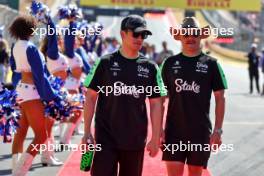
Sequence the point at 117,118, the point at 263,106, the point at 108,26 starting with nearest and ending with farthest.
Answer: the point at 117,118 → the point at 263,106 → the point at 108,26

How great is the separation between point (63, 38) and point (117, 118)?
20.3ft

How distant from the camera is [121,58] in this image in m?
5.79

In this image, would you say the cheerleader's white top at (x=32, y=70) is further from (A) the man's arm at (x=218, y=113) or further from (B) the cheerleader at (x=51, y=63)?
(A) the man's arm at (x=218, y=113)

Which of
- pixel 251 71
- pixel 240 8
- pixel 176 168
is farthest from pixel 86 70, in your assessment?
pixel 240 8

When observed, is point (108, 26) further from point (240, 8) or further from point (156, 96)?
point (156, 96)

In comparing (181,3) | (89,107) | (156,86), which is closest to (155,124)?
(156,86)

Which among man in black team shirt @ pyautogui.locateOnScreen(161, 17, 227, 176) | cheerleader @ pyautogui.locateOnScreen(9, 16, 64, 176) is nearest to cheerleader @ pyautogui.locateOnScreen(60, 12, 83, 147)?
cheerleader @ pyautogui.locateOnScreen(9, 16, 64, 176)

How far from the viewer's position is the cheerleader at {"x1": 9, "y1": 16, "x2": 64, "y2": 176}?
796cm

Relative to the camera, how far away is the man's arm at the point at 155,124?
591 cm

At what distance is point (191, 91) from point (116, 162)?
44.5 inches

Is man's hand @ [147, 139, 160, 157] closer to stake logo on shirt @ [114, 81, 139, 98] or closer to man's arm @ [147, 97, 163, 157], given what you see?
man's arm @ [147, 97, 163, 157]

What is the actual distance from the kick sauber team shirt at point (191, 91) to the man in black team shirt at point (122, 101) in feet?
2.40

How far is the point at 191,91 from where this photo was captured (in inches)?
256

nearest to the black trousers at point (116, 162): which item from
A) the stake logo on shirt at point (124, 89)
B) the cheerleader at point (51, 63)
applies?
the stake logo on shirt at point (124, 89)
